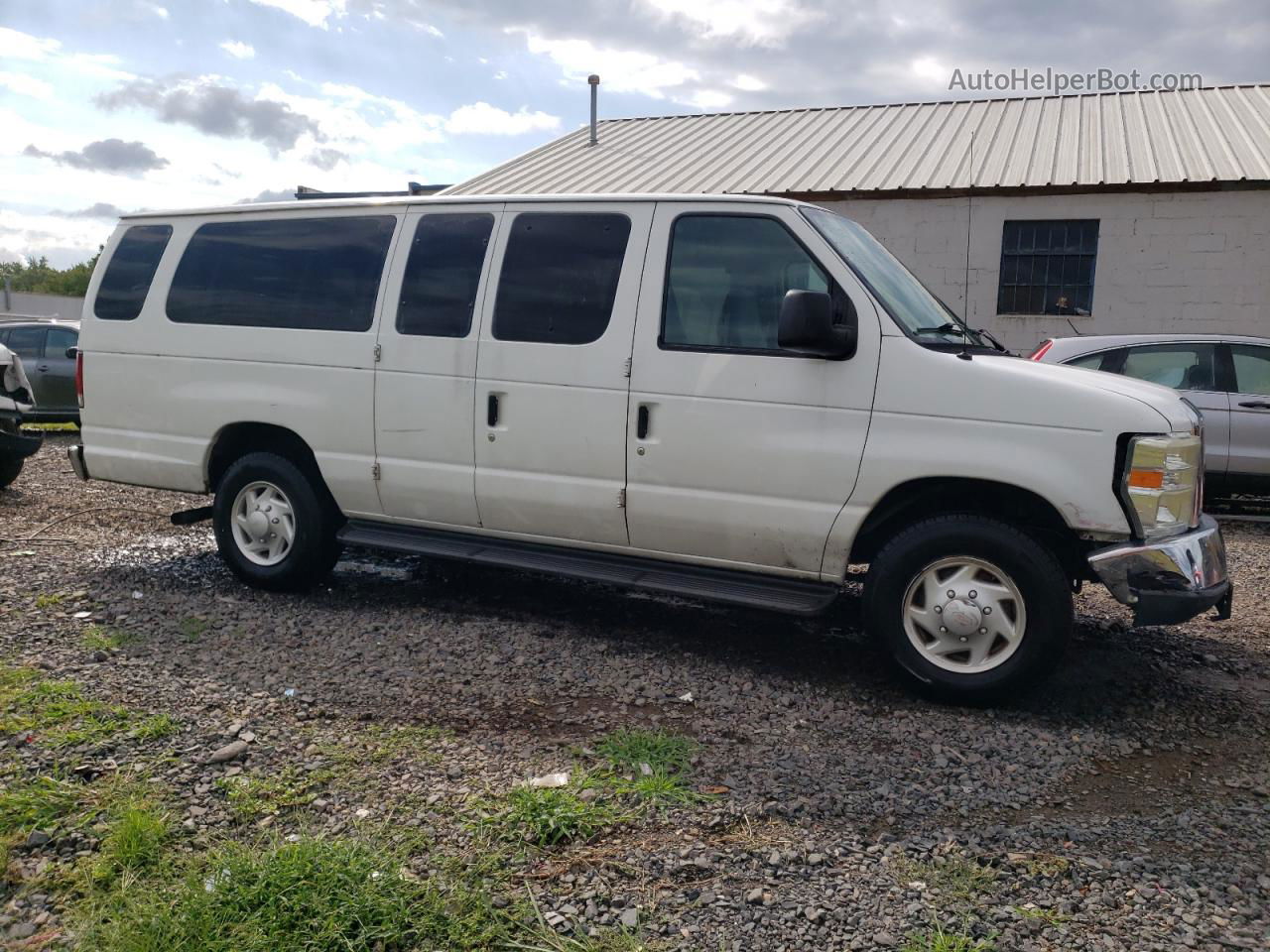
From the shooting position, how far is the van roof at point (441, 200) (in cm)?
483

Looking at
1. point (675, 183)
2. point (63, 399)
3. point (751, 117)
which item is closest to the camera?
point (63, 399)

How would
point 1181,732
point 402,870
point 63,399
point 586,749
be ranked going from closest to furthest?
point 402,870, point 586,749, point 1181,732, point 63,399

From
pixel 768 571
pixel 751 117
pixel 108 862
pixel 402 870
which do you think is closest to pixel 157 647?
pixel 108 862

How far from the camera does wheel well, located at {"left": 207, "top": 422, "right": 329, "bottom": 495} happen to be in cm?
584

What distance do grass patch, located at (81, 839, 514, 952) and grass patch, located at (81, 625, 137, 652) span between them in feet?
7.39

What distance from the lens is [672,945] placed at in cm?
261

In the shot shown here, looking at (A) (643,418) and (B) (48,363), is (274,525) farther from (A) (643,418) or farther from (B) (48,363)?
(B) (48,363)

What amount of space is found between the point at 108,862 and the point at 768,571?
114 inches

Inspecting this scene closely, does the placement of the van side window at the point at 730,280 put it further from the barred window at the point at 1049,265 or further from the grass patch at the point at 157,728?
the barred window at the point at 1049,265

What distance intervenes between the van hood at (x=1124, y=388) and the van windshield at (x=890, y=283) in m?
0.46

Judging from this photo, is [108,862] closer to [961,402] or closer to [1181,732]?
[961,402]

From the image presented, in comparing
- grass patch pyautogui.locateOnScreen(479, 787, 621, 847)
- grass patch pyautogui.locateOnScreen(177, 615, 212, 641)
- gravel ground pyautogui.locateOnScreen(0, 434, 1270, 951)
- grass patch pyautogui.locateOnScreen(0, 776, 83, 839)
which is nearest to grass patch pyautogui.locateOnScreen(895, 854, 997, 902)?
gravel ground pyautogui.locateOnScreen(0, 434, 1270, 951)

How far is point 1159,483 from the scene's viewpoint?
404 cm

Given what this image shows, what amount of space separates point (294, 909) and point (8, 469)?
25.7 feet
